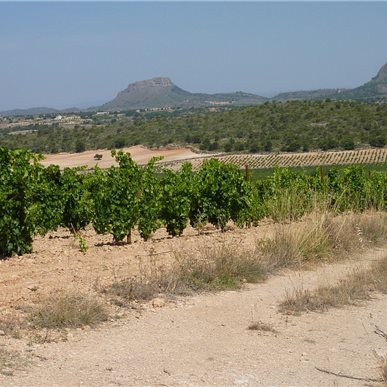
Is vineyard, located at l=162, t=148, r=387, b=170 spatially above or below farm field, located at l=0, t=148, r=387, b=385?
below

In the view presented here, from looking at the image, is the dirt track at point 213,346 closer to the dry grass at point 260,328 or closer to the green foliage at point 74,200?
the dry grass at point 260,328

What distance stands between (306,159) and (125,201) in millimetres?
57798

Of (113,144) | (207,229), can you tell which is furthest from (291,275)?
(113,144)

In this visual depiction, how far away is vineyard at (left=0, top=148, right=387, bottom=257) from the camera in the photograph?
912cm

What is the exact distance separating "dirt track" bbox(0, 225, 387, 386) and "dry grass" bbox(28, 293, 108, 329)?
0.43 ft

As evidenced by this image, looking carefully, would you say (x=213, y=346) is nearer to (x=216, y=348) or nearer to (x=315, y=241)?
(x=216, y=348)

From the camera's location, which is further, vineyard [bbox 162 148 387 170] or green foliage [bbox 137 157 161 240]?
vineyard [bbox 162 148 387 170]

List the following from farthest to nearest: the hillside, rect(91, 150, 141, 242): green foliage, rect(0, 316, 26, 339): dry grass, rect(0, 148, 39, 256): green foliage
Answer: the hillside
rect(91, 150, 141, 242): green foliage
rect(0, 148, 39, 256): green foliage
rect(0, 316, 26, 339): dry grass

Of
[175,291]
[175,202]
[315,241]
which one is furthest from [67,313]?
[175,202]

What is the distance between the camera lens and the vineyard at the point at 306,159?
210 ft

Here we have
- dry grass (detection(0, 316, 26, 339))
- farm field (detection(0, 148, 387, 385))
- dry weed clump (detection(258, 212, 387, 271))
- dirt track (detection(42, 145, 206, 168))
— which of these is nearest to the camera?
farm field (detection(0, 148, 387, 385))

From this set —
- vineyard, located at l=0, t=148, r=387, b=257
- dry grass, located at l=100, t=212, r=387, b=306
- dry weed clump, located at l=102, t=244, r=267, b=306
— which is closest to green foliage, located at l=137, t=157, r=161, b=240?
vineyard, located at l=0, t=148, r=387, b=257

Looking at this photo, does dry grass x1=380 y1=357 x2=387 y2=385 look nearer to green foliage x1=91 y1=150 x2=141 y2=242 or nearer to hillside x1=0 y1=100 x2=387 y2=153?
green foliage x1=91 y1=150 x2=141 y2=242

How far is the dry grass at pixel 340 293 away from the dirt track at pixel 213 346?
0.49 feet
